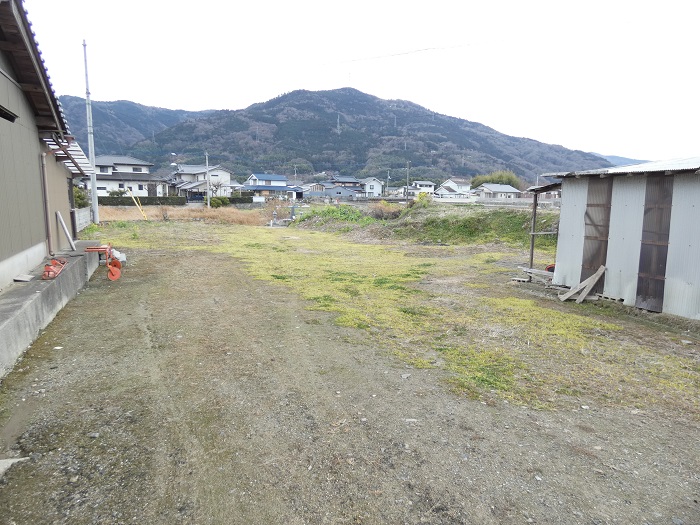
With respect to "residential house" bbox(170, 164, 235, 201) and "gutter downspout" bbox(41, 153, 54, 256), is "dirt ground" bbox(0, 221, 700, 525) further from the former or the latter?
"residential house" bbox(170, 164, 235, 201)

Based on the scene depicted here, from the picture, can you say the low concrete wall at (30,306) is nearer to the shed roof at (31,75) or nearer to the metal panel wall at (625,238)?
the shed roof at (31,75)

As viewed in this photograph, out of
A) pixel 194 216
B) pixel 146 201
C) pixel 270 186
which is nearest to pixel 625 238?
pixel 194 216

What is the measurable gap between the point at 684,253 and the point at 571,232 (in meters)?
2.59

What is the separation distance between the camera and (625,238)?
8.60m

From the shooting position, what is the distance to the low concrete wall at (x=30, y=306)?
4991 millimetres

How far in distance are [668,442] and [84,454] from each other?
4.88 metres

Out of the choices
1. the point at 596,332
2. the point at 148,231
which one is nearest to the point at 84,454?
the point at 596,332

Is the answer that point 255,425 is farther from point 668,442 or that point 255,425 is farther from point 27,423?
point 668,442

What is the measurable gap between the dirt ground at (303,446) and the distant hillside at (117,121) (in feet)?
398

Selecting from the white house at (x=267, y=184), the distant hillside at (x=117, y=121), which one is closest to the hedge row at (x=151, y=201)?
the white house at (x=267, y=184)

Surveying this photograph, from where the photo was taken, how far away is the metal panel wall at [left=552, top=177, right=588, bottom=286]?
9680 millimetres

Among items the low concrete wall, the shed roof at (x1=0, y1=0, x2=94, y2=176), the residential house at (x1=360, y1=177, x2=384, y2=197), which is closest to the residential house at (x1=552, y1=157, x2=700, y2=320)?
the low concrete wall

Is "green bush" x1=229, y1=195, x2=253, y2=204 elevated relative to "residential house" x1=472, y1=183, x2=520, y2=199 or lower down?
lower down

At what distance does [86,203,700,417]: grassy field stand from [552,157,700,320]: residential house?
0.57 metres
